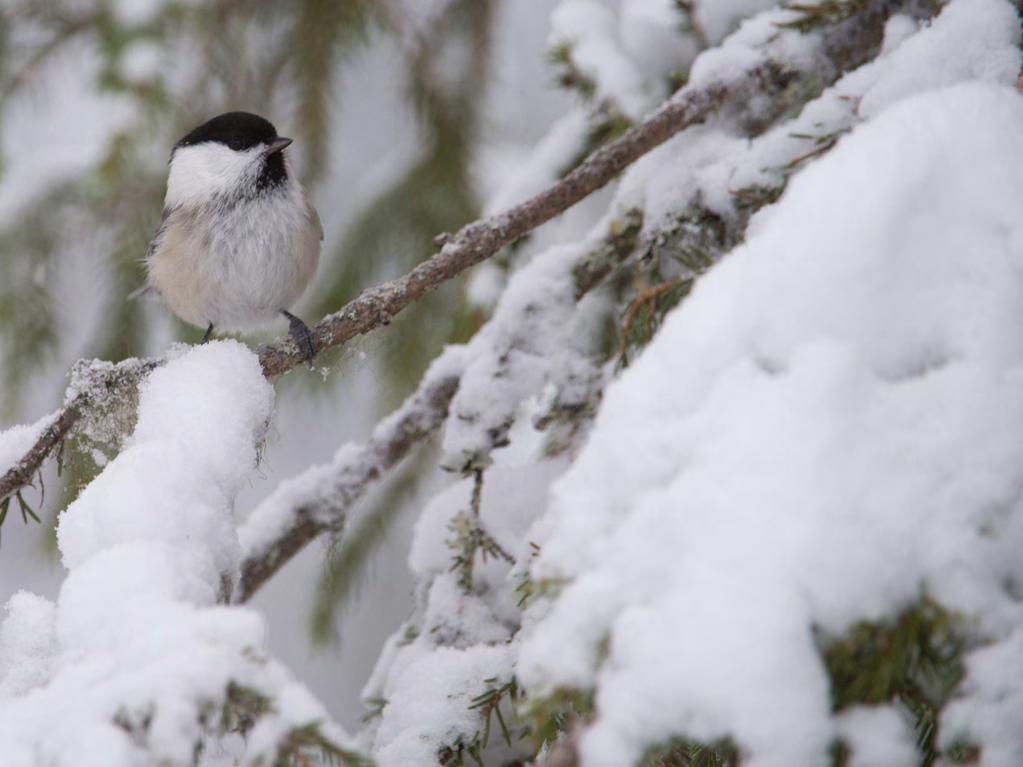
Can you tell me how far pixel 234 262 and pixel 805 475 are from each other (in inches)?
52.9

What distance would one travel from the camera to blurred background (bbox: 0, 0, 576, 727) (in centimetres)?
187

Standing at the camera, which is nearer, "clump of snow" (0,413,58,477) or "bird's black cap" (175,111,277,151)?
"clump of snow" (0,413,58,477)

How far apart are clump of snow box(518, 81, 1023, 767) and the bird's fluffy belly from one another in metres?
1.19

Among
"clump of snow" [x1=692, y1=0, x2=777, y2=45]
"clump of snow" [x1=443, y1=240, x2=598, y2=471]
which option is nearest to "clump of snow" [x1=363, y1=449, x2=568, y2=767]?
"clump of snow" [x1=443, y1=240, x2=598, y2=471]

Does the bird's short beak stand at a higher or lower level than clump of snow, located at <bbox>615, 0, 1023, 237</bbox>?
higher

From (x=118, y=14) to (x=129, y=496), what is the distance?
4.92 ft

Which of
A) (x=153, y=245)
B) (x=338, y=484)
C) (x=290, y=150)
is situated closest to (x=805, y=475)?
(x=338, y=484)

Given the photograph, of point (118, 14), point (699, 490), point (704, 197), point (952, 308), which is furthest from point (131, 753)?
point (118, 14)

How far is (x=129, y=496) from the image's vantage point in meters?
0.75

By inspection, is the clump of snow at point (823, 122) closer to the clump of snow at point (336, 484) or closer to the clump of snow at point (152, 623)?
the clump of snow at point (336, 484)

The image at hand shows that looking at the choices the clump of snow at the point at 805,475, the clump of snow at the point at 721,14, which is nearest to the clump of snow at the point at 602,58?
the clump of snow at the point at 721,14

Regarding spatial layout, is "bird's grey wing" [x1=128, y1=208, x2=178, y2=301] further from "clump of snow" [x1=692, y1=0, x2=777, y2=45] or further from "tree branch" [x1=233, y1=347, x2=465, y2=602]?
"clump of snow" [x1=692, y1=0, x2=777, y2=45]

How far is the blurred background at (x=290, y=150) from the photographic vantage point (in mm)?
1868

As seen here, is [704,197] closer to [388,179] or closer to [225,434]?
[225,434]
